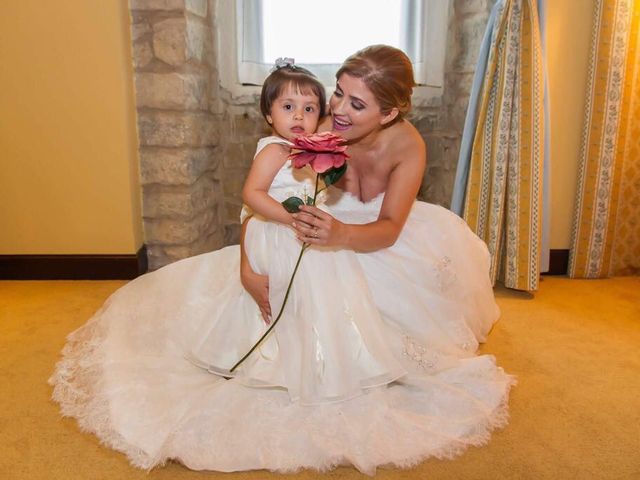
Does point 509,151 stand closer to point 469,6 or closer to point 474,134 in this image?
point 474,134

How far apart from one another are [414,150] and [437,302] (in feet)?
1.69

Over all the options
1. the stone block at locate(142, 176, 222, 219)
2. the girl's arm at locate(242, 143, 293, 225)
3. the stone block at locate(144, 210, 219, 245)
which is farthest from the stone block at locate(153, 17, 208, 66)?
the girl's arm at locate(242, 143, 293, 225)

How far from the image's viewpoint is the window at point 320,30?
3078 mm

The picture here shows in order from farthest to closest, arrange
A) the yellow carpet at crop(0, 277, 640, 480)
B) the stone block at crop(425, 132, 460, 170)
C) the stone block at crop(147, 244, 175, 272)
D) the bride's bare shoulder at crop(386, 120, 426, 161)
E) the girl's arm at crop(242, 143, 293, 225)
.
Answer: the stone block at crop(425, 132, 460, 170) → the stone block at crop(147, 244, 175, 272) → the bride's bare shoulder at crop(386, 120, 426, 161) → the girl's arm at crop(242, 143, 293, 225) → the yellow carpet at crop(0, 277, 640, 480)

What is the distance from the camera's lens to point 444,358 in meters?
1.80

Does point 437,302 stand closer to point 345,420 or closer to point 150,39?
point 345,420

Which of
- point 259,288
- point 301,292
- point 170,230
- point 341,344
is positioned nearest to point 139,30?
point 170,230

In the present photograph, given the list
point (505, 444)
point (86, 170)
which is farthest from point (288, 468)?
point (86, 170)

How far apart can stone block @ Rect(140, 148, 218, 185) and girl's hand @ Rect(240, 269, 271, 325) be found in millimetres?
1184

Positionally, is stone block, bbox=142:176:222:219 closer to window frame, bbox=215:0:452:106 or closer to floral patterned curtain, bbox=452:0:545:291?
window frame, bbox=215:0:452:106

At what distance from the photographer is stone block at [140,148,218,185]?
2785 mm

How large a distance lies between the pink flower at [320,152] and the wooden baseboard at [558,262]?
A: 6.85 feet

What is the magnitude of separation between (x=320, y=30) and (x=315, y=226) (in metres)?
1.95

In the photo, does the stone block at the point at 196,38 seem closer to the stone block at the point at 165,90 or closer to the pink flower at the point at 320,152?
the stone block at the point at 165,90
